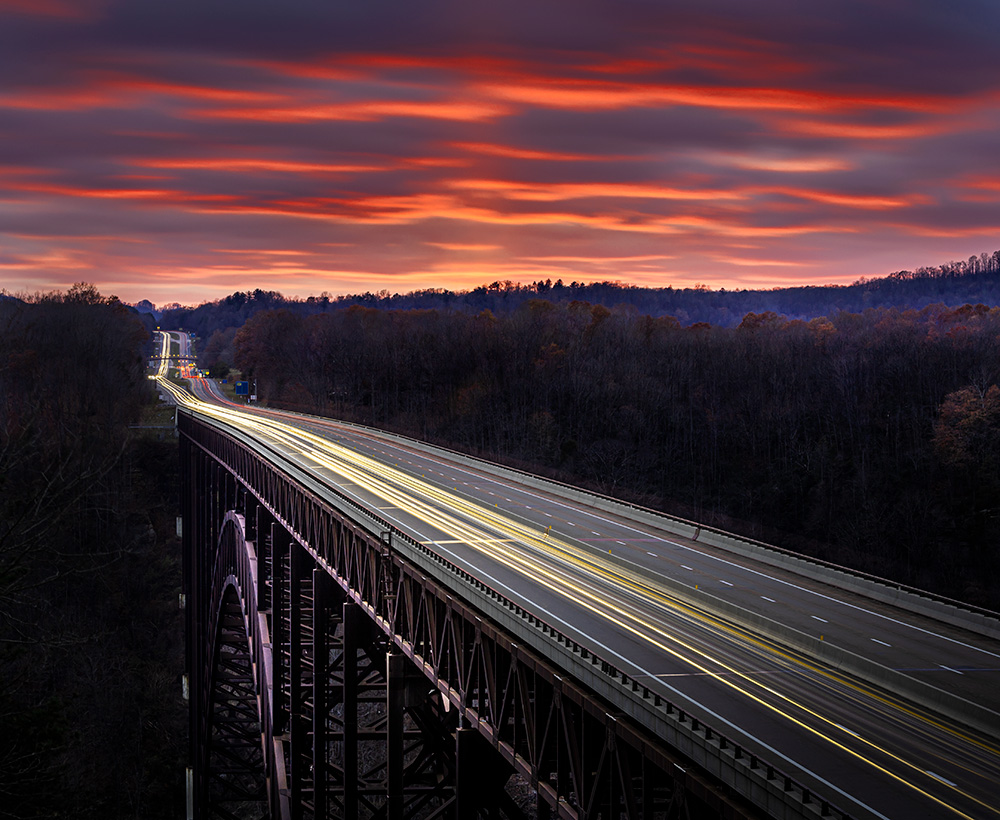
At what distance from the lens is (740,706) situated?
15305 mm

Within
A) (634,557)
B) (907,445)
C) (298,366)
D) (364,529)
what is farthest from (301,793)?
(298,366)

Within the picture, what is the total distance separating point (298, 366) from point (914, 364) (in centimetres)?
8365

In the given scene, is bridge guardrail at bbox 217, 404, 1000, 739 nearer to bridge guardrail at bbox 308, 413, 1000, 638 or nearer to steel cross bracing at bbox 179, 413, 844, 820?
bridge guardrail at bbox 308, 413, 1000, 638

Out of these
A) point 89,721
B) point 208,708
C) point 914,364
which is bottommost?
point 89,721

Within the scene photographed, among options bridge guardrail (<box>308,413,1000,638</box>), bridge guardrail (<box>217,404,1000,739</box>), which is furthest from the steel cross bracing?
bridge guardrail (<box>308,413,1000,638</box>)

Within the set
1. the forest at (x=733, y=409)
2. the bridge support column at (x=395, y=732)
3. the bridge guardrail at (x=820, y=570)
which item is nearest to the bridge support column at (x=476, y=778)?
the bridge support column at (x=395, y=732)

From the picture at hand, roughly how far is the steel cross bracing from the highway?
2205 millimetres

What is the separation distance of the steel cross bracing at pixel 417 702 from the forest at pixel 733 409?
4987 cm

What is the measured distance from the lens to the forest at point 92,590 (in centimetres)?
2605

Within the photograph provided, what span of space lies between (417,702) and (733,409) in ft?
331

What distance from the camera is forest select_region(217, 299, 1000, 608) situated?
269 feet

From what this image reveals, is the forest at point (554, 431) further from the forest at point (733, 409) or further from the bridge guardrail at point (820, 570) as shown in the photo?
the bridge guardrail at point (820, 570)

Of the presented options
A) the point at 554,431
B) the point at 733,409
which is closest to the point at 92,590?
the point at 554,431

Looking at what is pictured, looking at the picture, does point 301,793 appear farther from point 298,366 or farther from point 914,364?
point 298,366
